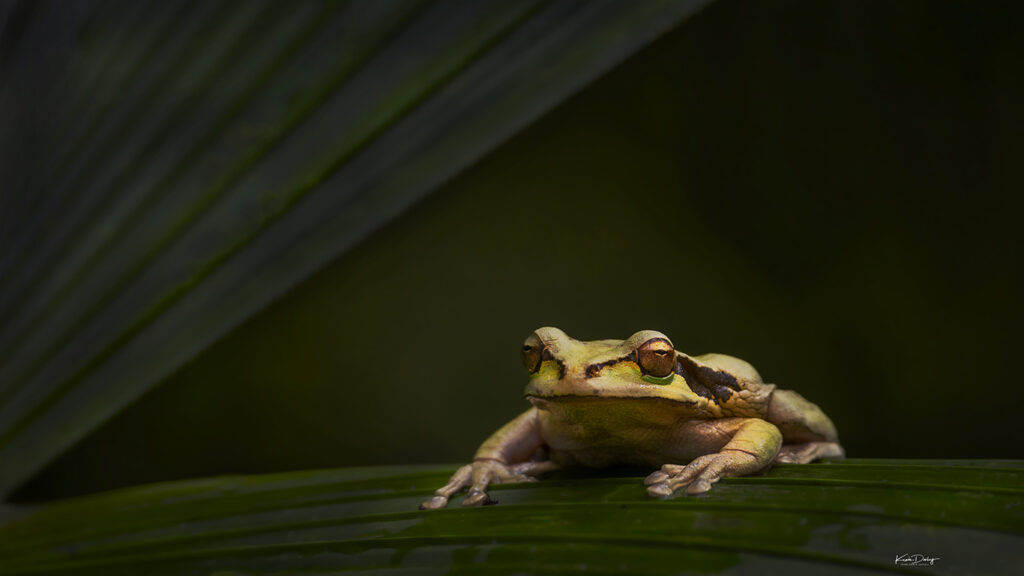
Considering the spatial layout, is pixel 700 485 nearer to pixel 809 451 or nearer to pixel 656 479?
pixel 656 479

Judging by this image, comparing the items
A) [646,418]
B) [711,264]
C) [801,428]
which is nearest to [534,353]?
[646,418]

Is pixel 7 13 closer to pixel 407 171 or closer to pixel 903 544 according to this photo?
pixel 407 171

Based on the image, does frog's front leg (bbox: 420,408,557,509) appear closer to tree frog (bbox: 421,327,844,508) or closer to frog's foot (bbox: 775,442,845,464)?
tree frog (bbox: 421,327,844,508)

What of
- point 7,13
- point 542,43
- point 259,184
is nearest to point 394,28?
point 542,43

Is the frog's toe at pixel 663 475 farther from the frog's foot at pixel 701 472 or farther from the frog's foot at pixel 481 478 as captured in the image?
the frog's foot at pixel 481 478

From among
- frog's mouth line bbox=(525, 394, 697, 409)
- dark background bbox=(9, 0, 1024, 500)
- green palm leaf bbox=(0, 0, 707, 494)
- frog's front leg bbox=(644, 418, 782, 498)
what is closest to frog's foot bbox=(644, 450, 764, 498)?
frog's front leg bbox=(644, 418, 782, 498)

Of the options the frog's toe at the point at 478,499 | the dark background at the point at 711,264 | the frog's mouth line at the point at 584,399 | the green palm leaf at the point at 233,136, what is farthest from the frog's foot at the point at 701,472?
the dark background at the point at 711,264
